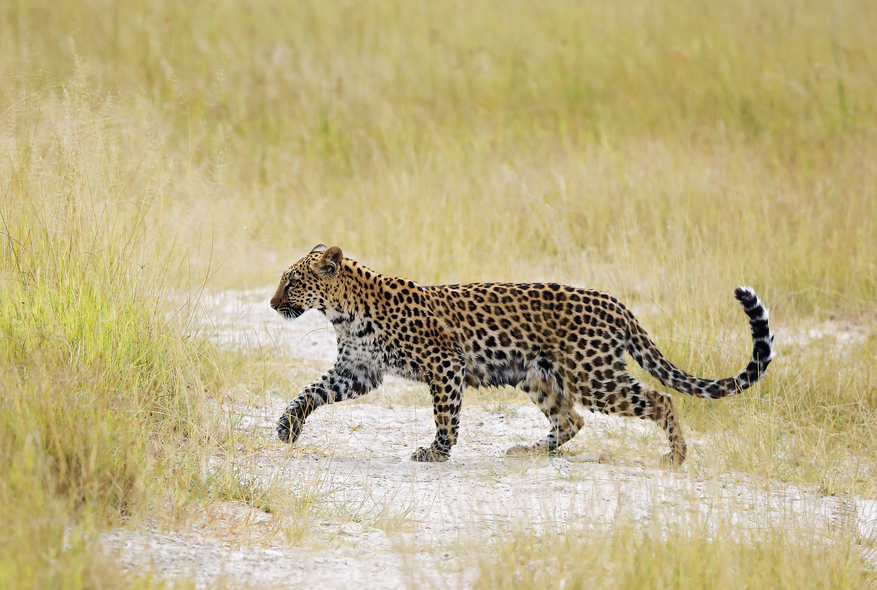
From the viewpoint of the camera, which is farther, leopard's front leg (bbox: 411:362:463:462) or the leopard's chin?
the leopard's chin

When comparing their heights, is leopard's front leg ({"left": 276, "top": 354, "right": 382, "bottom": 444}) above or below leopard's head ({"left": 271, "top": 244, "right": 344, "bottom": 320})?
below

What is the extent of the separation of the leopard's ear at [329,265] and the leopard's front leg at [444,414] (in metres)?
0.82

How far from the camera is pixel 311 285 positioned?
5492 millimetres

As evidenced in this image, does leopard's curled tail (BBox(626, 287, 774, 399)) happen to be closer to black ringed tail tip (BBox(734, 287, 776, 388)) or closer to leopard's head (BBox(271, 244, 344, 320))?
black ringed tail tip (BBox(734, 287, 776, 388))

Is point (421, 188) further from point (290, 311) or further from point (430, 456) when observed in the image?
point (430, 456)

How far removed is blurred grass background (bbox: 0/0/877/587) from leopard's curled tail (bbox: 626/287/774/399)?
29cm

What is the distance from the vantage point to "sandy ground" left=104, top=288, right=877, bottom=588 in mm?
3648

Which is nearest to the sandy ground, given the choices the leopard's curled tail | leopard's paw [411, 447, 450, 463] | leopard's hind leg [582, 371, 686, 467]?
leopard's paw [411, 447, 450, 463]

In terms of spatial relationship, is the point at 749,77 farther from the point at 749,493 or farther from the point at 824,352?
the point at 749,493

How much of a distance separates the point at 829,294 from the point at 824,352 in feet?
4.86

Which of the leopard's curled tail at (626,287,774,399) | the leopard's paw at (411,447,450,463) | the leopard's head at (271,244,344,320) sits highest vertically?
the leopard's head at (271,244,344,320)

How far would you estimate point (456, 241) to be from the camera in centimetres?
870

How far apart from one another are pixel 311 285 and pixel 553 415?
1516 mm

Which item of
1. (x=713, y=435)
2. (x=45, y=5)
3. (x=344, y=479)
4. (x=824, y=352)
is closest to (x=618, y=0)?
(x=45, y=5)
